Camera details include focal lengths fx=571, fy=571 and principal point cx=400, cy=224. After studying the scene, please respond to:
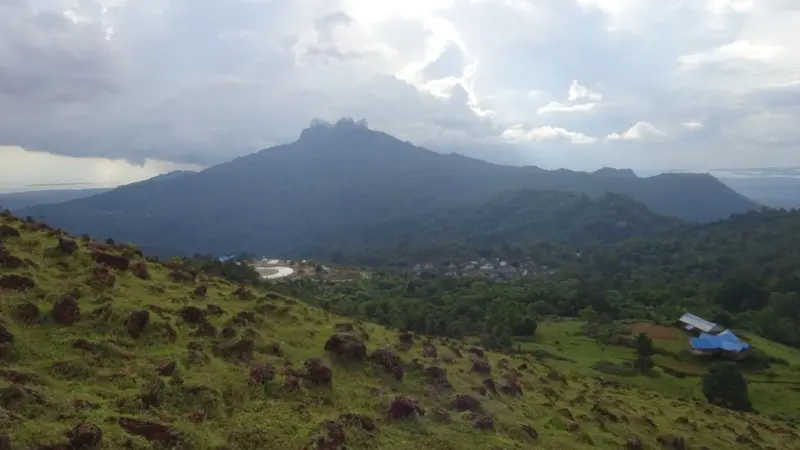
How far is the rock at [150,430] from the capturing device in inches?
428

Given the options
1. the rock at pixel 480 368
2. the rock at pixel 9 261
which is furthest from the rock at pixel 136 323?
the rock at pixel 480 368

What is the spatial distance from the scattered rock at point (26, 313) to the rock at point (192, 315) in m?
4.09

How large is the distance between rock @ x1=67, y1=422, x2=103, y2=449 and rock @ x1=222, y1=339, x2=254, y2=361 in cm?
608

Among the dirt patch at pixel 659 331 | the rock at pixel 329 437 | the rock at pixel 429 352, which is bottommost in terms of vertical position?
the dirt patch at pixel 659 331

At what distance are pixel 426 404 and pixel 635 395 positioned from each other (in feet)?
64.2

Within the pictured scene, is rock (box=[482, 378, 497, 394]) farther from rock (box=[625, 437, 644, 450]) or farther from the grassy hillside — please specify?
rock (box=[625, 437, 644, 450])

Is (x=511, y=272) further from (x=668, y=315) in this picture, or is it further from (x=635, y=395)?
(x=635, y=395)

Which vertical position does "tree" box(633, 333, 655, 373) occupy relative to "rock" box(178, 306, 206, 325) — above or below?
below

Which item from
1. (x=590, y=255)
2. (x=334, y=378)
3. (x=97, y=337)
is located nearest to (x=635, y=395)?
(x=334, y=378)

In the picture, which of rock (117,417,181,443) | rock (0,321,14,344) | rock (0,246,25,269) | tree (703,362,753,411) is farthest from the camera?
tree (703,362,753,411)

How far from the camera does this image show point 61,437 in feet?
32.5

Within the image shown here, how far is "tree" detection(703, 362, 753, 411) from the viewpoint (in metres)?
40.3

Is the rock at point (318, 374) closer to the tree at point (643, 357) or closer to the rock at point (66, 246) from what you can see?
the rock at point (66, 246)

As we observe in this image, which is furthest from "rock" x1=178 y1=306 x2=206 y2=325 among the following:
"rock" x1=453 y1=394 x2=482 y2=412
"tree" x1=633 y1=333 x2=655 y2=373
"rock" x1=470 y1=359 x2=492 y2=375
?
"tree" x1=633 y1=333 x2=655 y2=373
